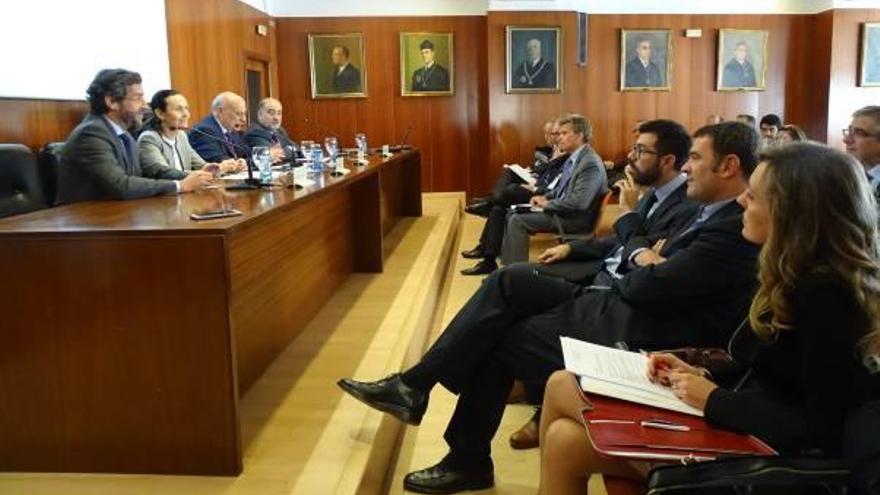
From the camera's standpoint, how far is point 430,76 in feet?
30.4

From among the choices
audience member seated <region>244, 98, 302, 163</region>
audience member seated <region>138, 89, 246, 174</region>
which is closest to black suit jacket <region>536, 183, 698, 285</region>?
audience member seated <region>138, 89, 246, 174</region>

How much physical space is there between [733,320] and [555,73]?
7399mm

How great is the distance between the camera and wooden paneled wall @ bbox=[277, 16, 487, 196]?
9102 millimetres

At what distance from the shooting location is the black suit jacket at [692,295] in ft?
6.44

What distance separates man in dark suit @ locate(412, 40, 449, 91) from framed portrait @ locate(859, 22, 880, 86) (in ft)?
16.2

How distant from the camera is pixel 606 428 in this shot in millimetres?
1409

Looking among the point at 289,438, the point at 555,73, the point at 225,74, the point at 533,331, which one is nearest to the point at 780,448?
the point at 533,331

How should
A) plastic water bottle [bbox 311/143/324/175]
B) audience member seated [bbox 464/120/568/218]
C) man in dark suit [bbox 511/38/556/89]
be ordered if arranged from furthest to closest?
man in dark suit [bbox 511/38/556/89], audience member seated [bbox 464/120/568/218], plastic water bottle [bbox 311/143/324/175]

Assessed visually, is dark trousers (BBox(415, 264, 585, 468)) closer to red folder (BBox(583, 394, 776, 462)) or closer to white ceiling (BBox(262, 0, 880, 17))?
red folder (BBox(583, 394, 776, 462))

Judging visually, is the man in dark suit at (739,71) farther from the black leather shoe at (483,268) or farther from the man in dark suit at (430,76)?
the black leather shoe at (483,268)

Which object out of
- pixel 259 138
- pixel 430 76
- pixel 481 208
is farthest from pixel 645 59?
pixel 259 138

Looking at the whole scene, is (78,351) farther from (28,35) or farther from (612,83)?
(612,83)

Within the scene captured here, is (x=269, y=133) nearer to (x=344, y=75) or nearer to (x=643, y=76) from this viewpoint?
(x=344, y=75)

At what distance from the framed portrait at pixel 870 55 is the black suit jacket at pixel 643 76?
7.70 feet
